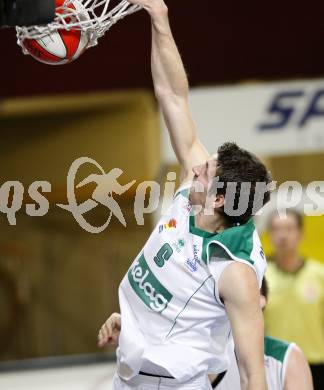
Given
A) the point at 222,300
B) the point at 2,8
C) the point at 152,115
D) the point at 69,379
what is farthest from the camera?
the point at 152,115

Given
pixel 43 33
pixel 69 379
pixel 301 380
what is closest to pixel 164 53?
pixel 43 33

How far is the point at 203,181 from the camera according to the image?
3.62 m

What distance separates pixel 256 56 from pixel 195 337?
521 cm

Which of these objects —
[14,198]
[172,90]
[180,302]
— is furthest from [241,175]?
[14,198]

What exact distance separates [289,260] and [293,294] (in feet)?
0.81

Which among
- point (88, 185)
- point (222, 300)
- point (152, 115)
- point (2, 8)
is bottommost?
point (88, 185)

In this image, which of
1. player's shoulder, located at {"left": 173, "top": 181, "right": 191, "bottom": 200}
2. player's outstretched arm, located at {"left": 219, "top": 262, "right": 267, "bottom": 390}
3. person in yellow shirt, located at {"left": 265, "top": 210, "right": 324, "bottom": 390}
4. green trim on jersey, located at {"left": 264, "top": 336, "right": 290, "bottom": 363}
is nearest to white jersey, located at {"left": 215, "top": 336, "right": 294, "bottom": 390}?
green trim on jersey, located at {"left": 264, "top": 336, "right": 290, "bottom": 363}

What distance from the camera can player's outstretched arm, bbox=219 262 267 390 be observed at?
3279 millimetres

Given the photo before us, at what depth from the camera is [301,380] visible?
3.71 metres

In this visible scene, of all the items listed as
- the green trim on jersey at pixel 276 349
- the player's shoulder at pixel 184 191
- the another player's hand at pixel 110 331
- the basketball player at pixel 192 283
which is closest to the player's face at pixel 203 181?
the basketball player at pixel 192 283

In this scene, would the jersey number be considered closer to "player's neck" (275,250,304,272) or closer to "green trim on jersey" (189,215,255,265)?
"green trim on jersey" (189,215,255,265)

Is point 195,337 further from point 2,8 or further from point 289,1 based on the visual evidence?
point 289,1

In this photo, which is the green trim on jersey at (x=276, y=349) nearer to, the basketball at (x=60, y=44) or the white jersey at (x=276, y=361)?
the white jersey at (x=276, y=361)

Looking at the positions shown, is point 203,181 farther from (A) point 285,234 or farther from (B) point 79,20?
(A) point 285,234
